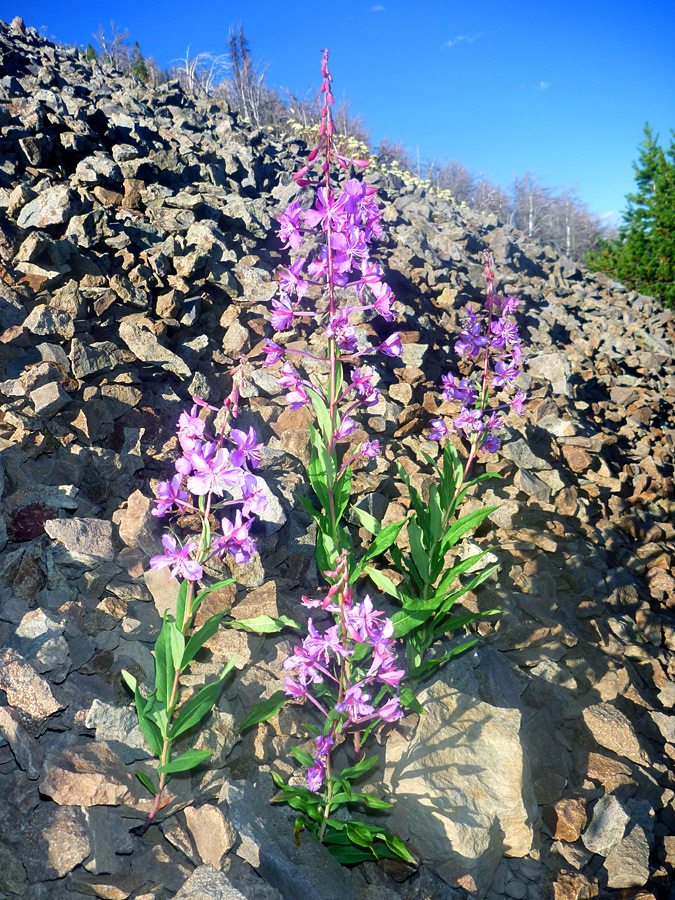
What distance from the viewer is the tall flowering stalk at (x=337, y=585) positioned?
227cm

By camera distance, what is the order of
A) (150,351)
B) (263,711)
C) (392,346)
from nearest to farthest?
(263,711) < (392,346) < (150,351)

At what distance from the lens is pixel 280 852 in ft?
7.77

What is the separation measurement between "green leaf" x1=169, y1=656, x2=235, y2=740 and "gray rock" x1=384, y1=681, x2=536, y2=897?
3.44 feet

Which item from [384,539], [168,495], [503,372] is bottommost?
[384,539]

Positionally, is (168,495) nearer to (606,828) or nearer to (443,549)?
(443,549)

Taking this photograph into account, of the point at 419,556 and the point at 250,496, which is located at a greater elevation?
the point at 250,496

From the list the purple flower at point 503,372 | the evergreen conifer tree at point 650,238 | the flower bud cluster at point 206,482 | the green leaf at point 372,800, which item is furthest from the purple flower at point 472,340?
the evergreen conifer tree at point 650,238

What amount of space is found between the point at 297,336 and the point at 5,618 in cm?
349

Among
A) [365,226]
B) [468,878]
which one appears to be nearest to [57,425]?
[365,226]

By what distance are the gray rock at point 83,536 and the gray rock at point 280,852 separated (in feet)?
4.55

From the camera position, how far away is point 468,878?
8.49 ft

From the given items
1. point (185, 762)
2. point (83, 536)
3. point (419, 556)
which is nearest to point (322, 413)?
point (419, 556)

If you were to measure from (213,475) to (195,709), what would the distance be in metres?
1.04

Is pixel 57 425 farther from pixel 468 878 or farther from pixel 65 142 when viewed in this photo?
pixel 65 142
